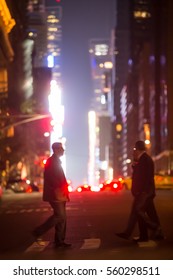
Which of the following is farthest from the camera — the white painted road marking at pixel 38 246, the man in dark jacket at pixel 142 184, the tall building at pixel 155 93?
the tall building at pixel 155 93

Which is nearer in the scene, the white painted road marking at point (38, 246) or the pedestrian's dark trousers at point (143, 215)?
the white painted road marking at point (38, 246)

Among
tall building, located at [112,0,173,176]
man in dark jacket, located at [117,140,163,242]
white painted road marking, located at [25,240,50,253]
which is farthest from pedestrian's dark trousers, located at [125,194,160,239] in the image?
tall building, located at [112,0,173,176]

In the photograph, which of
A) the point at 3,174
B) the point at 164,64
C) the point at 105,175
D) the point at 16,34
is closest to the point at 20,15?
the point at 16,34

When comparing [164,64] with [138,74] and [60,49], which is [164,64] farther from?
[60,49]

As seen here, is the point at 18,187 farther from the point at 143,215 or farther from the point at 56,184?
the point at 56,184

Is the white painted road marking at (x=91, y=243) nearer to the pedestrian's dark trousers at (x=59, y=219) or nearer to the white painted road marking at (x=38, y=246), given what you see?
the pedestrian's dark trousers at (x=59, y=219)

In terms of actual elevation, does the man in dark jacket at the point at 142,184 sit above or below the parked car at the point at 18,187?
above

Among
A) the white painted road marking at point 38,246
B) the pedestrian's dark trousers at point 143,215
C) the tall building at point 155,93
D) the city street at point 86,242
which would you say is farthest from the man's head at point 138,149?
the tall building at point 155,93

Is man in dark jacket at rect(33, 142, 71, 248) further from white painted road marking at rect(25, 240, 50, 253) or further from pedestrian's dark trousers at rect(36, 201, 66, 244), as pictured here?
white painted road marking at rect(25, 240, 50, 253)

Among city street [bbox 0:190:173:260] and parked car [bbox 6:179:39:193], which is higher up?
city street [bbox 0:190:173:260]

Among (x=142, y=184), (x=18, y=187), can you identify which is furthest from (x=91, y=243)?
(x=18, y=187)

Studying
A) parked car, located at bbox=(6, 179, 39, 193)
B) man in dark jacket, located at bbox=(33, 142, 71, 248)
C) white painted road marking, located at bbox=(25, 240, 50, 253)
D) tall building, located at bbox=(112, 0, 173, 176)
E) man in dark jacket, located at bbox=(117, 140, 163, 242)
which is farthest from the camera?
tall building, located at bbox=(112, 0, 173, 176)
